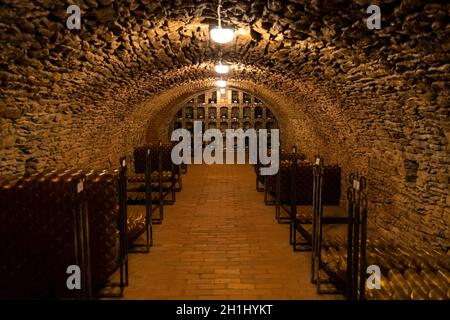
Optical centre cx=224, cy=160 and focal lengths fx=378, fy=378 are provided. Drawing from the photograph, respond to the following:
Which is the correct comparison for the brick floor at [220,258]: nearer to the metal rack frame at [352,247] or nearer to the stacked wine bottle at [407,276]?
the metal rack frame at [352,247]

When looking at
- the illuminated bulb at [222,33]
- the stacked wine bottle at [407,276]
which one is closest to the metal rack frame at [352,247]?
the stacked wine bottle at [407,276]

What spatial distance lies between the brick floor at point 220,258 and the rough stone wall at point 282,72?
1792 millimetres

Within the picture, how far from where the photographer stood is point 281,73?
6.25 m

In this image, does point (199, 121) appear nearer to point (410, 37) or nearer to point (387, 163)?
point (387, 163)

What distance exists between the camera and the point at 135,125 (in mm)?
10742

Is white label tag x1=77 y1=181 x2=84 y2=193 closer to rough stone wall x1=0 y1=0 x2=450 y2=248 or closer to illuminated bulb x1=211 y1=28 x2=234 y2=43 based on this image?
rough stone wall x1=0 y1=0 x2=450 y2=248

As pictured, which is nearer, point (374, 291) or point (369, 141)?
point (374, 291)

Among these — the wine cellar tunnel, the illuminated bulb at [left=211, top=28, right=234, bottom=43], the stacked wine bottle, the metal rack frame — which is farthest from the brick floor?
the illuminated bulb at [left=211, top=28, right=234, bottom=43]

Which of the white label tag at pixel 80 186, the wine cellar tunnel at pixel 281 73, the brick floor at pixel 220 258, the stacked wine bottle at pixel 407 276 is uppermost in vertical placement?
the wine cellar tunnel at pixel 281 73

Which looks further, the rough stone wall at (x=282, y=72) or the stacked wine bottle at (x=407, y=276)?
the rough stone wall at (x=282, y=72)

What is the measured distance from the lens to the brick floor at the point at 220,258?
3941 mm

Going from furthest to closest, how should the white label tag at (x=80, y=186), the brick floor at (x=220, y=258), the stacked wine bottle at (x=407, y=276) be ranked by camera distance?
the brick floor at (x=220, y=258) → the stacked wine bottle at (x=407, y=276) → the white label tag at (x=80, y=186)
